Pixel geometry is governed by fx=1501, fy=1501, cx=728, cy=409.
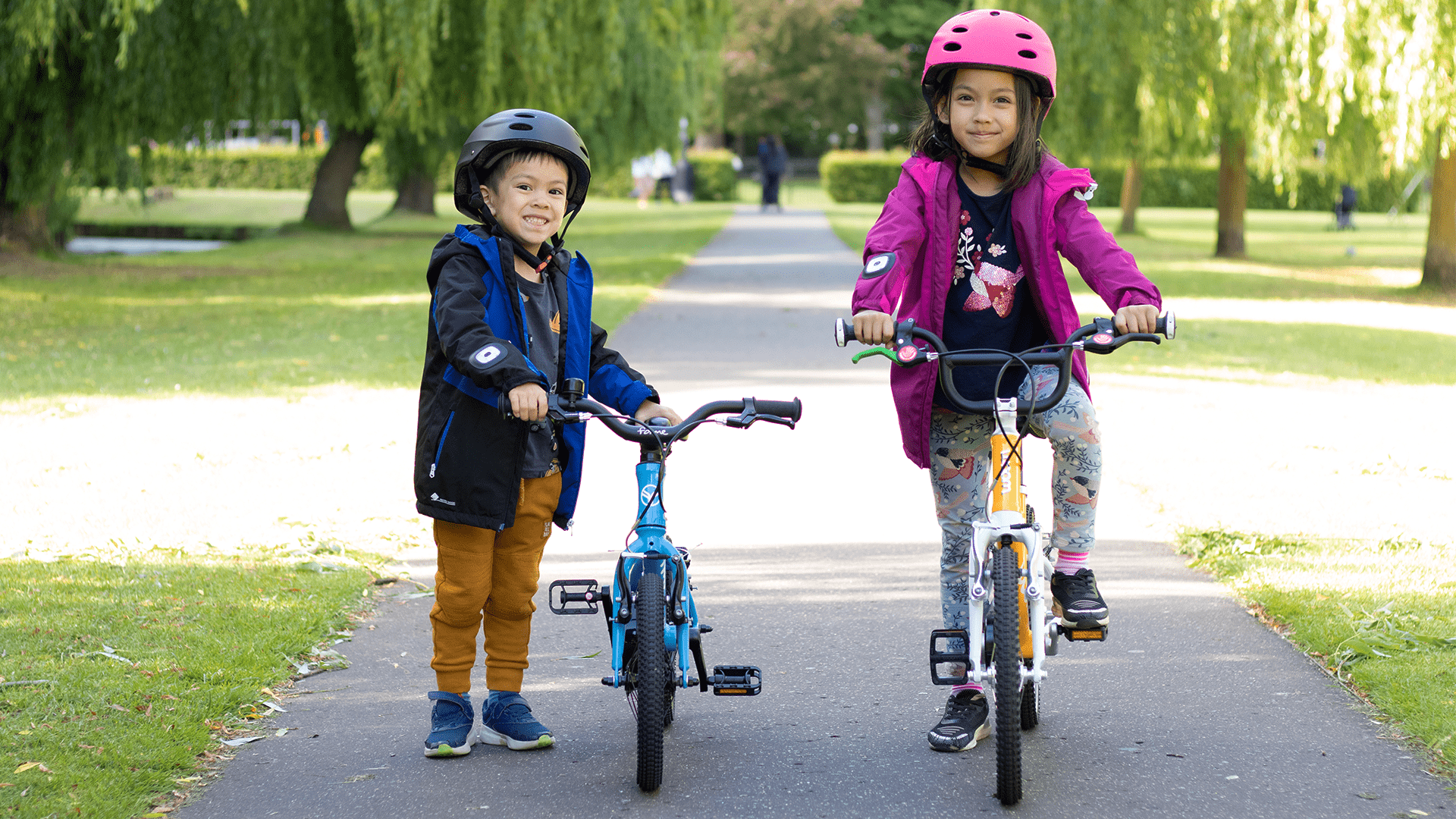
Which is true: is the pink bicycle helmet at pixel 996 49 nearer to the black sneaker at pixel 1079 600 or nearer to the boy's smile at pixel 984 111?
the boy's smile at pixel 984 111

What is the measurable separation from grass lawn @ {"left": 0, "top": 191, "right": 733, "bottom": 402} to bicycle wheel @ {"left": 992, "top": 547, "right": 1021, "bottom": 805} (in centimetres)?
800

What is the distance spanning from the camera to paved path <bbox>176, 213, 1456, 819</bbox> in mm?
3736

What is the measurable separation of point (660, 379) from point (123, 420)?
368 cm

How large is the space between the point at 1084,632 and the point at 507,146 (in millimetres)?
1964

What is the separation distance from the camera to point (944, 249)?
12.7 ft

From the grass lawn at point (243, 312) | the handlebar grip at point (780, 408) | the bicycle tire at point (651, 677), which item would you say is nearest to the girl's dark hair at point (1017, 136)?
the handlebar grip at point (780, 408)

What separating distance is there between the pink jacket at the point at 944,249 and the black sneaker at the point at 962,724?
2.37 ft

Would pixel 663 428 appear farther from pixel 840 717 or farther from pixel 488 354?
pixel 840 717

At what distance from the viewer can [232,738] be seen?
4160 mm

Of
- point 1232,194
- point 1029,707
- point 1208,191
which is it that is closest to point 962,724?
point 1029,707

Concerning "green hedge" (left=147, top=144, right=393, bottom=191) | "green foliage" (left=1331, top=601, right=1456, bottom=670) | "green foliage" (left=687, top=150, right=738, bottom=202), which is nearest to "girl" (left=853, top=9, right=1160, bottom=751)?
"green foliage" (left=1331, top=601, right=1456, bottom=670)

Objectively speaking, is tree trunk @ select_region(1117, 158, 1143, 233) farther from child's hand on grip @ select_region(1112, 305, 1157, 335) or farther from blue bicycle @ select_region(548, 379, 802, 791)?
blue bicycle @ select_region(548, 379, 802, 791)

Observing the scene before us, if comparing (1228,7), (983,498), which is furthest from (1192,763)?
(1228,7)

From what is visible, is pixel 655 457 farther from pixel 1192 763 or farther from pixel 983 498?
pixel 1192 763
